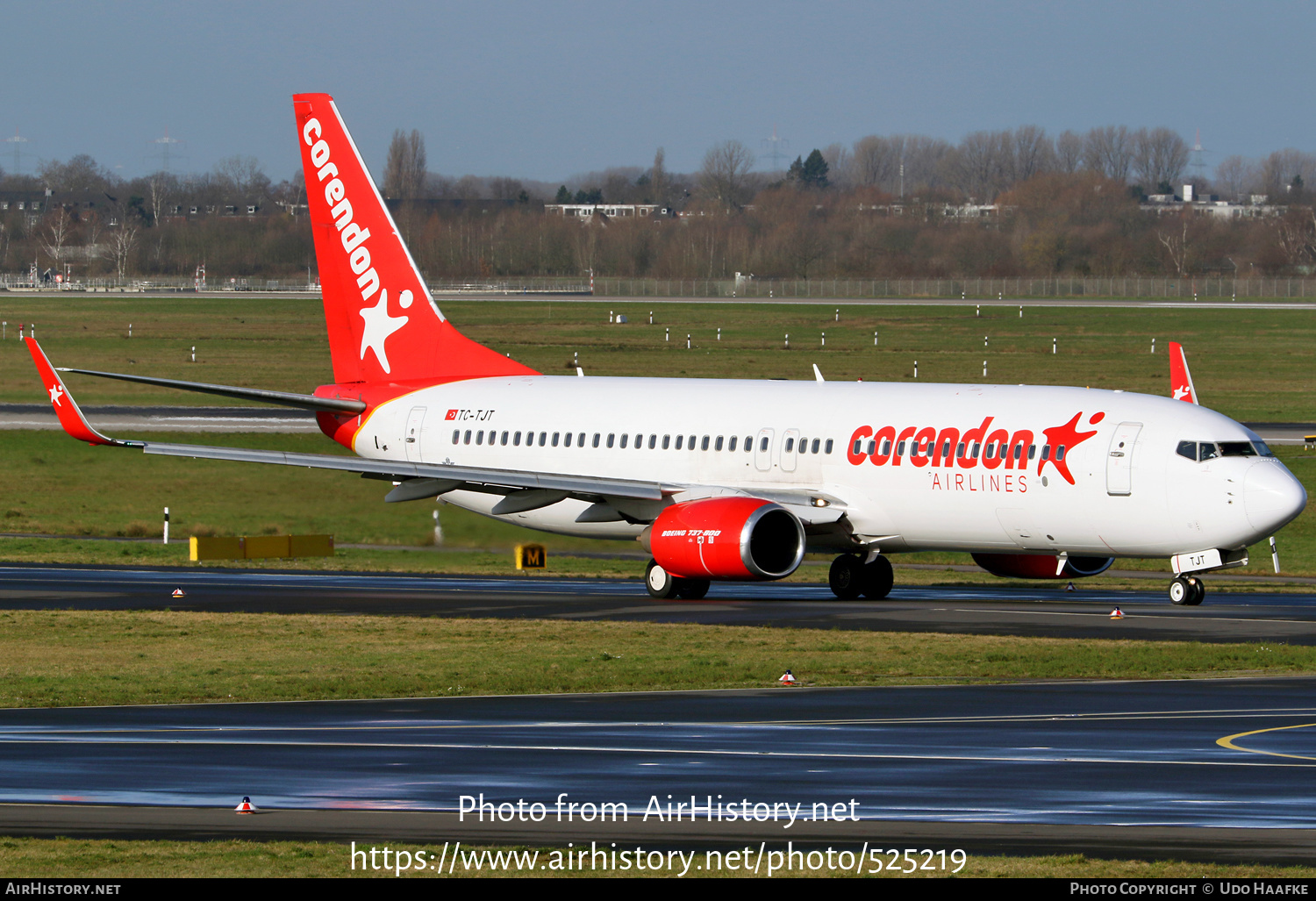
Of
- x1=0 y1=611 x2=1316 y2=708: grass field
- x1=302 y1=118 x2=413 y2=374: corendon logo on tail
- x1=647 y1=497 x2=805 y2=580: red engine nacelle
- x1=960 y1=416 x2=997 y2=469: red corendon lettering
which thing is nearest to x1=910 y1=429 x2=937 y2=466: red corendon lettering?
x1=960 y1=416 x2=997 y2=469: red corendon lettering

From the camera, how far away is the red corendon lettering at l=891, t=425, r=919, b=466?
36.9 metres

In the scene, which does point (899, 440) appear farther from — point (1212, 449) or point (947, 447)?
point (1212, 449)

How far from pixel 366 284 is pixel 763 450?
12.6 m

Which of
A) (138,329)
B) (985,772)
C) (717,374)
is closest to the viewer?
(985,772)

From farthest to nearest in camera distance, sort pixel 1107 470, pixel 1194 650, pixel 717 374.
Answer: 1. pixel 717 374
2. pixel 1107 470
3. pixel 1194 650

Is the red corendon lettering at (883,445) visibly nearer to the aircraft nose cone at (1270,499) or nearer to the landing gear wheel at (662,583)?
the landing gear wheel at (662,583)

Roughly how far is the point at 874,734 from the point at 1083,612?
15.6 m

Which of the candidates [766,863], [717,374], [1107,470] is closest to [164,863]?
[766,863]

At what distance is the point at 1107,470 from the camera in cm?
3478

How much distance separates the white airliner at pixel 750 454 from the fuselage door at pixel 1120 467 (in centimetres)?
4

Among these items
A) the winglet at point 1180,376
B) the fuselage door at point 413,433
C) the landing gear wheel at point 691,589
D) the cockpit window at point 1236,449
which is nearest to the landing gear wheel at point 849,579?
the landing gear wheel at point 691,589

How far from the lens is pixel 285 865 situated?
14.0 m

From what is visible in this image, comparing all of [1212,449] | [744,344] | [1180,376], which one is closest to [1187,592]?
[1212,449]

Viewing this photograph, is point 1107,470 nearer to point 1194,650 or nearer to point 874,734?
point 1194,650
